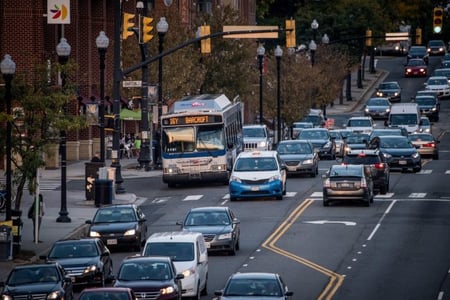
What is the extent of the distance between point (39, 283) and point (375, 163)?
26.5 metres

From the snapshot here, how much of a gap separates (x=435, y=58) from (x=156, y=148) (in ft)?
281

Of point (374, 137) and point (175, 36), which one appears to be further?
point (175, 36)

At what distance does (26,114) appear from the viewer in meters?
43.6

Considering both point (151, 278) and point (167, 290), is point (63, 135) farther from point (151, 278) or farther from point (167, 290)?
point (167, 290)

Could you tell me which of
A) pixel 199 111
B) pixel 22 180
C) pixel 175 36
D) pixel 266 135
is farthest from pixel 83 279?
pixel 175 36

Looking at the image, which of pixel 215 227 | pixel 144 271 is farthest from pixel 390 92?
pixel 144 271

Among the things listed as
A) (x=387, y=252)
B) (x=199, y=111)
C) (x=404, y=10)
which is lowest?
(x=387, y=252)

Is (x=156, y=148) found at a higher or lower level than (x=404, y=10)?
lower

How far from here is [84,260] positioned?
117 ft

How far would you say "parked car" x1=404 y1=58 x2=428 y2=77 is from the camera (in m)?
135

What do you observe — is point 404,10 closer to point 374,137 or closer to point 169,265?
point 374,137

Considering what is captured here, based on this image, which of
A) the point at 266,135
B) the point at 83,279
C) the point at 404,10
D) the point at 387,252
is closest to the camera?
the point at 83,279

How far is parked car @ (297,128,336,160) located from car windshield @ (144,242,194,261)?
40.3 metres

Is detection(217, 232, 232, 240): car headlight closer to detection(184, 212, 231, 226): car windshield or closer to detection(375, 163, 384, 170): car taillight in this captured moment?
detection(184, 212, 231, 226): car windshield
